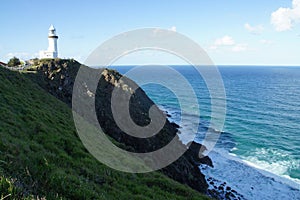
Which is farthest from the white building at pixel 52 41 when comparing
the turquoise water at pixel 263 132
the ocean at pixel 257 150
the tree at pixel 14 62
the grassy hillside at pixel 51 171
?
the grassy hillside at pixel 51 171

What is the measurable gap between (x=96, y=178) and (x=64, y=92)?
3378 centimetres

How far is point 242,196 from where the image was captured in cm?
3334

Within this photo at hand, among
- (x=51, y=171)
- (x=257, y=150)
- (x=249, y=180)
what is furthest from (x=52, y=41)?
(x=51, y=171)

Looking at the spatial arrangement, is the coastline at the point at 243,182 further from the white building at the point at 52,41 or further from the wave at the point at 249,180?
the white building at the point at 52,41

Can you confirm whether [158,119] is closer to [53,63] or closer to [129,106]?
[129,106]

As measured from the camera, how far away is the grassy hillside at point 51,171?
7.55 m

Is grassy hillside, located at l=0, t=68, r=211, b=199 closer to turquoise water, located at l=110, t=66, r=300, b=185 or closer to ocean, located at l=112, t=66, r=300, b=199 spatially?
ocean, located at l=112, t=66, r=300, b=199

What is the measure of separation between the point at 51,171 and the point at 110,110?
3613 cm

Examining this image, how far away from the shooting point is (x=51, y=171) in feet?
30.4

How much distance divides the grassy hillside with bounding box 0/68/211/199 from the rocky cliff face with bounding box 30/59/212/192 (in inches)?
618

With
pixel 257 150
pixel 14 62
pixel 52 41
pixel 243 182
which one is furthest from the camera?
pixel 52 41

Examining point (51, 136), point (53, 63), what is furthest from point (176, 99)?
point (51, 136)

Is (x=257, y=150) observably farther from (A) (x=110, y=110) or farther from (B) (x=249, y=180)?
(A) (x=110, y=110)

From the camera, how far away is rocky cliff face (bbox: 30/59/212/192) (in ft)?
113
